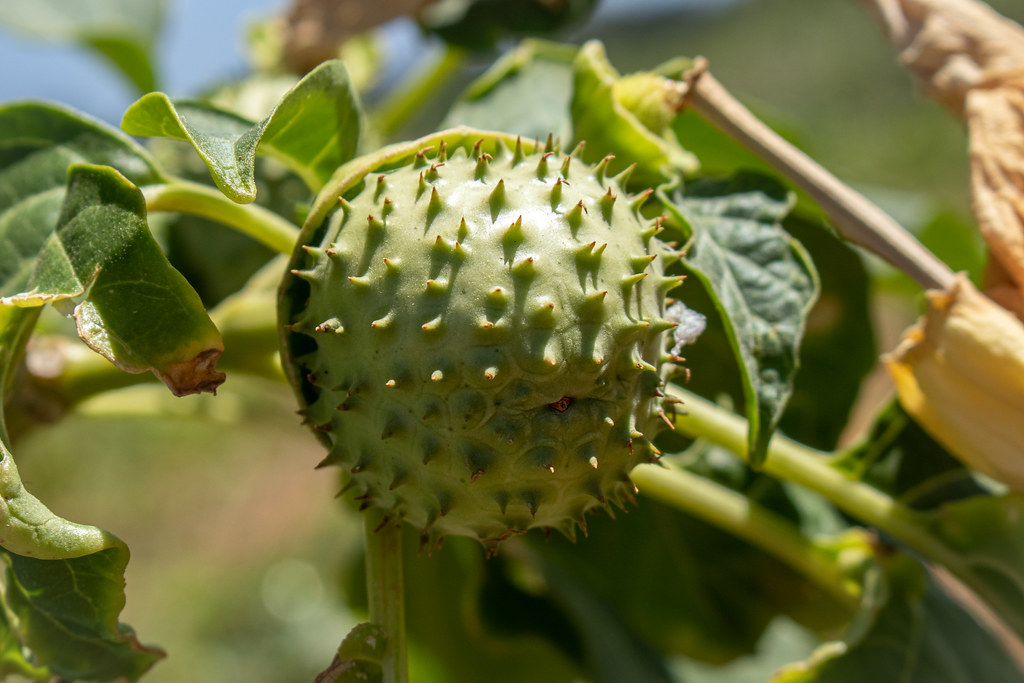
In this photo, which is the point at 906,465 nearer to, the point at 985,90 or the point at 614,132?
the point at 985,90

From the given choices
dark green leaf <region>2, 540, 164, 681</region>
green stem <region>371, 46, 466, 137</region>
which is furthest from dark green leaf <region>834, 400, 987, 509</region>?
green stem <region>371, 46, 466, 137</region>

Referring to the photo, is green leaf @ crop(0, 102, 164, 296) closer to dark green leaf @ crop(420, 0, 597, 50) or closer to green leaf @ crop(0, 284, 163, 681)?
green leaf @ crop(0, 284, 163, 681)

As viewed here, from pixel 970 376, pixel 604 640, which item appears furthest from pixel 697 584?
pixel 970 376

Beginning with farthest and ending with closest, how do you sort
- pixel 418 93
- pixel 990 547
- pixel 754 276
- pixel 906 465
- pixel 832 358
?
pixel 418 93 → pixel 832 358 → pixel 906 465 → pixel 990 547 → pixel 754 276

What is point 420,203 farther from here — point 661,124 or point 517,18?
point 517,18

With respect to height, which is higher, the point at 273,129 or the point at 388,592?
the point at 273,129
